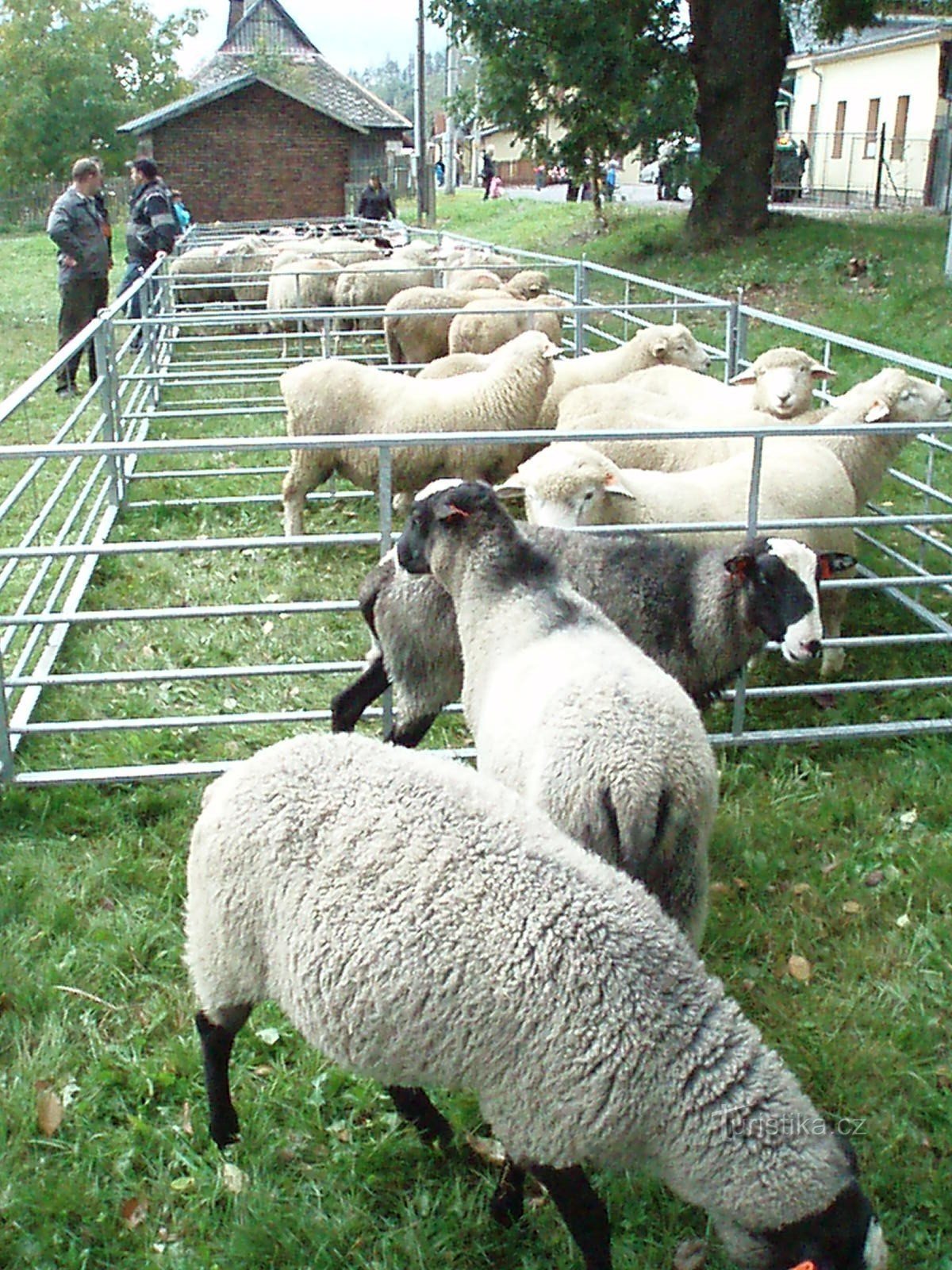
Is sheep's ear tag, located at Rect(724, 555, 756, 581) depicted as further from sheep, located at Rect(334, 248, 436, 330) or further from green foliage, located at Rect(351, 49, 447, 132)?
green foliage, located at Rect(351, 49, 447, 132)

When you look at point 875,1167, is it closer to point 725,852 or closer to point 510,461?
point 725,852

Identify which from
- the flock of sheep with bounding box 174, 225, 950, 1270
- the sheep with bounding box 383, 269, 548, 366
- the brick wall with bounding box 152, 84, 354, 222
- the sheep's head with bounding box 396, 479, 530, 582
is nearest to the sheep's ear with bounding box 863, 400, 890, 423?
the flock of sheep with bounding box 174, 225, 950, 1270

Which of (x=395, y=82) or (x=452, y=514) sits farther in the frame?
(x=395, y=82)

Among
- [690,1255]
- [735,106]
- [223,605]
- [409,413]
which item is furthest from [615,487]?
[735,106]

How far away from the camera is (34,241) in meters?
35.0

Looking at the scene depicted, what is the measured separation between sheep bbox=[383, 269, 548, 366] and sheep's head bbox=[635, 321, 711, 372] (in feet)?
8.35

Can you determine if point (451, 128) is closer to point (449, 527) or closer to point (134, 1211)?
point (449, 527)

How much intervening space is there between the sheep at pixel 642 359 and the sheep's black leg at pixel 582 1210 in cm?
582

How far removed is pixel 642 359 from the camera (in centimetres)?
775

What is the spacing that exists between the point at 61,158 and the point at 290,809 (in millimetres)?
49173

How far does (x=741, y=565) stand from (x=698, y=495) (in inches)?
40.8

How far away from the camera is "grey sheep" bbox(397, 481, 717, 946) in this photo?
2920 millimetres

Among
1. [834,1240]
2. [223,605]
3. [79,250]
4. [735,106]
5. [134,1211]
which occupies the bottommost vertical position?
[134,1211]

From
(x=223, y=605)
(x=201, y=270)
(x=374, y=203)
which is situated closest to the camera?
(x=223, y=605)
